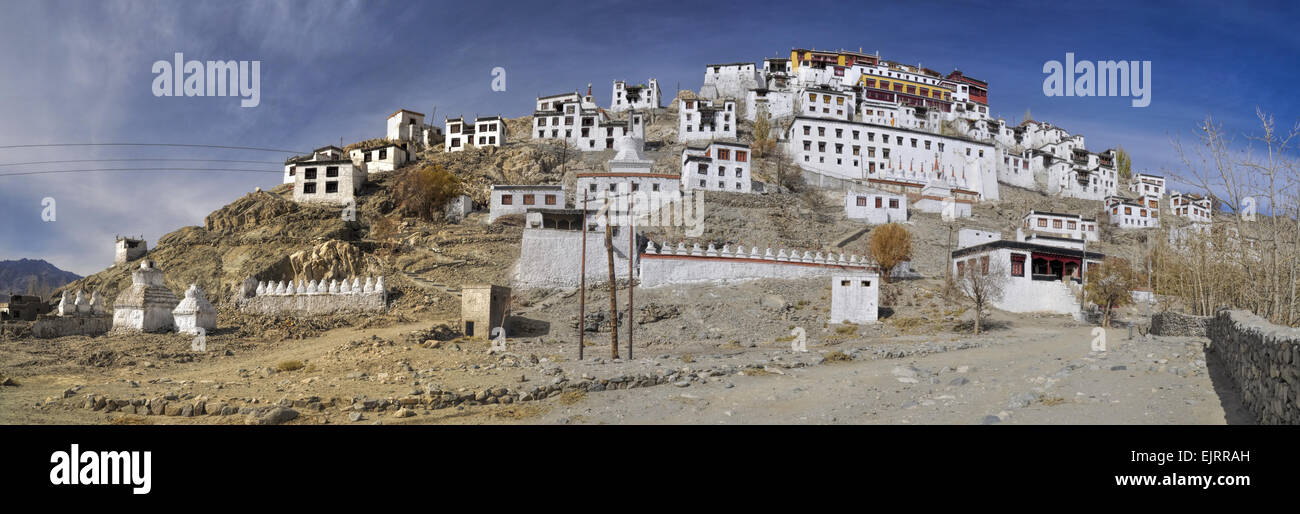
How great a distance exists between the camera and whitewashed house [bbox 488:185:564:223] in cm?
5759

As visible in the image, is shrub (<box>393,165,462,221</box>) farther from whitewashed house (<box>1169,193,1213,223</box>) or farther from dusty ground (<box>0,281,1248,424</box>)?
whitewashed house (<box>1169,193,1213,223</box>)

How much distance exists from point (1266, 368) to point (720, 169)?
58065 mm

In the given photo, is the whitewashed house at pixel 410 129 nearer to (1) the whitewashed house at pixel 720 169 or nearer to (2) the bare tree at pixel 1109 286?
(1) the whitewashed house at pixel 720 169

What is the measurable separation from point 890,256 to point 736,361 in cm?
3106

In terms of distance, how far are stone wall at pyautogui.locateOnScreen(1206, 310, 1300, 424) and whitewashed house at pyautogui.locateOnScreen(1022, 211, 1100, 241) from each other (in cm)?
6316

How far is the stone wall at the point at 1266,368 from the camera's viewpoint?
824cm

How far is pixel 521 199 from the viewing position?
57875 millimetres

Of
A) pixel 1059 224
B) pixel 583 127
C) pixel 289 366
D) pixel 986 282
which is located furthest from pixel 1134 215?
pixel 289 366

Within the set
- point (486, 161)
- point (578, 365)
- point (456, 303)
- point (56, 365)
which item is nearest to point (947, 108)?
point (486, 161)

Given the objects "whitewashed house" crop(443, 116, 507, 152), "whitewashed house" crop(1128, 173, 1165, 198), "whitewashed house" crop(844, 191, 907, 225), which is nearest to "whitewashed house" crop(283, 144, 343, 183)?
"whitewashed house" crop(443, 116, 507, 152)

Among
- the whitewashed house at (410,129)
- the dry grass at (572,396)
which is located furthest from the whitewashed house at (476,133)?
the dry grass at (572,396)

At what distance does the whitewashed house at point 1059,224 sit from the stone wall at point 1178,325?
47.2 m

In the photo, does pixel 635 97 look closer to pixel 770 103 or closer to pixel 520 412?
pixel 770 103
